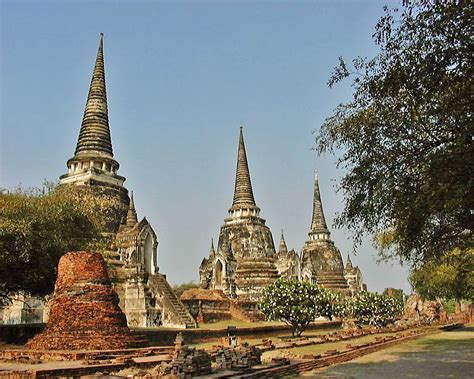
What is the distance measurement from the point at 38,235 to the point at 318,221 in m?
39.3

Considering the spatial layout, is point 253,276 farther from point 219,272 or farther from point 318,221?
point 318,221

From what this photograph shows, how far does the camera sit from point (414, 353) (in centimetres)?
1694

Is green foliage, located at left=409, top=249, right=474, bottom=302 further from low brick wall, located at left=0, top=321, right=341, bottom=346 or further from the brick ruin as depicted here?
the brick ruin

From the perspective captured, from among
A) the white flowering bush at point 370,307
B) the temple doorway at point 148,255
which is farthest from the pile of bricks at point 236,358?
the white flowering bush at point 370,307

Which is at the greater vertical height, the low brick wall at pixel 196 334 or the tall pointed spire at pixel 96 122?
the tall pointed spire at pixel 96 122

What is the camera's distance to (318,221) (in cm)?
5322

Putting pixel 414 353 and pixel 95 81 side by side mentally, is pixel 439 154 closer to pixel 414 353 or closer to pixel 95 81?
pixel 414 353

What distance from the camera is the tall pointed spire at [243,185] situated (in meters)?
42.5

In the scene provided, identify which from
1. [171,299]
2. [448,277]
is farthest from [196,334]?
[448,277]

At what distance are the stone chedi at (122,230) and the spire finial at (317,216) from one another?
2650 centimetres

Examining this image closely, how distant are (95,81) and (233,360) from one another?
2663 centimetres

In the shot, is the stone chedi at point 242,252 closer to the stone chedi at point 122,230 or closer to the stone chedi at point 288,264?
the stone chedi at point 288,264

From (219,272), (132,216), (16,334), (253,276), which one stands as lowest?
(16,334)

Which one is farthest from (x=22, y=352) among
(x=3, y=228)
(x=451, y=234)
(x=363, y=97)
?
(x=451, y=234)
